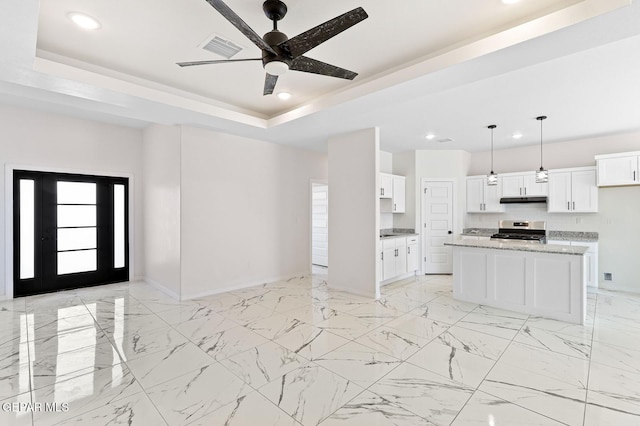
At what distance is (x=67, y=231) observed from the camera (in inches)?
208

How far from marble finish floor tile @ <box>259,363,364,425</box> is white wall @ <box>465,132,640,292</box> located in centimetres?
572

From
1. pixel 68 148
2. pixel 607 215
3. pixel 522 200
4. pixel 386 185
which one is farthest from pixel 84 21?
pixel 607 215

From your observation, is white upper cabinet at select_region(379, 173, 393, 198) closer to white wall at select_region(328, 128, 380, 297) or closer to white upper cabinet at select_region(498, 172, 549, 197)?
white wall at select_region(328, 128, 380, 297)

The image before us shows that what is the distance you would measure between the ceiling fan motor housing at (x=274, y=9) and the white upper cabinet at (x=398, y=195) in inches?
181

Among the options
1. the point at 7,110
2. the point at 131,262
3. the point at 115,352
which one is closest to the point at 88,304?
the point at 131,262

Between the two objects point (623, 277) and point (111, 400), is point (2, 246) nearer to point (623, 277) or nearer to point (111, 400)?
point (111, 400)

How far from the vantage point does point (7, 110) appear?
462 cm

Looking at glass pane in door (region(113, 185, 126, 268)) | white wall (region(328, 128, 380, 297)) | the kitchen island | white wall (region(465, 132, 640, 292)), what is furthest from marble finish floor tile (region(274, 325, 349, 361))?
white wall (region(465, 132, 640, 292))

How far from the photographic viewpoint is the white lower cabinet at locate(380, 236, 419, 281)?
546 cm

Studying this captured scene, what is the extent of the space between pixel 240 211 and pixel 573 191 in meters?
6.10

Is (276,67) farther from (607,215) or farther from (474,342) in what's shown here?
(607,215)

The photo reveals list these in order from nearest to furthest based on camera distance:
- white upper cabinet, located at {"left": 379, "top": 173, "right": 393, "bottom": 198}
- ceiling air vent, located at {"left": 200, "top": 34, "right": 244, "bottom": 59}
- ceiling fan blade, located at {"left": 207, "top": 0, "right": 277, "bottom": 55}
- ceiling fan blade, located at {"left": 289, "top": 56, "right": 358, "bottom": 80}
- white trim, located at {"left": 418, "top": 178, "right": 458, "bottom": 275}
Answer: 1. ceiling fan blade, located at {"left": 207, "top": 0, "right": 277, "bottom": 55}
2. ceiling fan blade, located at {"left": 289, "top": 56, "right": 358, "bottom": 80}
3. ceiling air vent, located at {"left": 200, "top": 34, "right": 244, "bottom": 59}
4. white upper cabinet, located at {"left": 379, "top": 173, "right": 393, "bottom": 198}
5. white trim, located at {"left": 418, "top": 178, "right": 458, "bottom": 275}

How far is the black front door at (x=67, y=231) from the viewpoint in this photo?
4848 millimetres

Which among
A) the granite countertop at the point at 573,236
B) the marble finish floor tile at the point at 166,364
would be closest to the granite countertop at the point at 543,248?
the granite countertop at the point at 573,236
